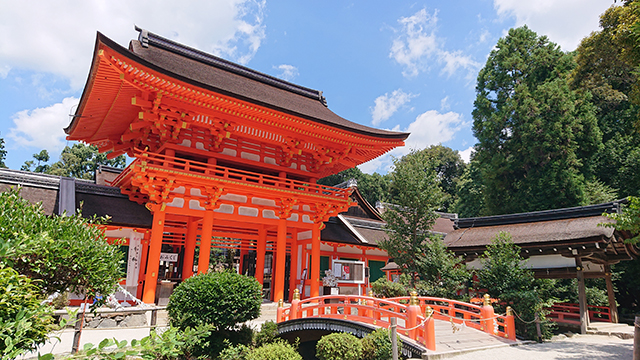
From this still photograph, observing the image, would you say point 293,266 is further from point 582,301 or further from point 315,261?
point 582,301

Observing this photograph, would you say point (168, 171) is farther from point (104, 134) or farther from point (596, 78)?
point (596, 78)

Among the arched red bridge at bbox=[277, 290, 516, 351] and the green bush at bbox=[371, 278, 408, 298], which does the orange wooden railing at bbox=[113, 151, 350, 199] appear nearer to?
the green bush at bbox=[371, 278, 408, 298]

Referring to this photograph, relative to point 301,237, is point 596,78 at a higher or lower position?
higher

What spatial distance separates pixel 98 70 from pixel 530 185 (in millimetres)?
25486

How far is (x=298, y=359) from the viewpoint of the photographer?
9.05 metres

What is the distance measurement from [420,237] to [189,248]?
9.55 m

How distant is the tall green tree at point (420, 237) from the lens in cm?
1439

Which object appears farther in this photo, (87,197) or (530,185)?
(530,185)

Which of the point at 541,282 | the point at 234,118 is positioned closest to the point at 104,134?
the point at 234,118

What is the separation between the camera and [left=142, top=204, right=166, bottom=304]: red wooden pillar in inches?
480

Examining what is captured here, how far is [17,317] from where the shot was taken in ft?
10.2

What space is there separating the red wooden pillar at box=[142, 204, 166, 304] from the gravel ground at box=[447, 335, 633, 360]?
31.3 feet

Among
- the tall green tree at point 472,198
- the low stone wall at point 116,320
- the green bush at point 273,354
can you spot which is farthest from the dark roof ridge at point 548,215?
the low stone wall at point 116,320

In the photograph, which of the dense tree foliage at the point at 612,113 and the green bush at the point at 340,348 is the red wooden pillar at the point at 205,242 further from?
the dense tree foliage at the point at 612,113
